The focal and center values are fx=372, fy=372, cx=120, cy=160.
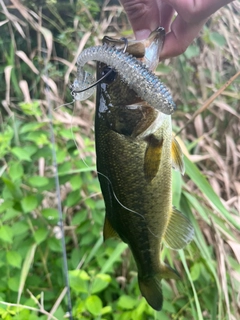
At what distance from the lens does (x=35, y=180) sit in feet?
4.60

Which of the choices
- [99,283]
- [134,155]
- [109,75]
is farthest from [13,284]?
[109,75]

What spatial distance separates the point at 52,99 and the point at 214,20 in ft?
3.11

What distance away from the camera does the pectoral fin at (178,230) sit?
3.20 feet

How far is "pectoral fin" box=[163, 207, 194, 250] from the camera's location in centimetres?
97

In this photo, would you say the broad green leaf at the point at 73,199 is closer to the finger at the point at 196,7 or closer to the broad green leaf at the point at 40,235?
the broad green leaf at the point at 40,235

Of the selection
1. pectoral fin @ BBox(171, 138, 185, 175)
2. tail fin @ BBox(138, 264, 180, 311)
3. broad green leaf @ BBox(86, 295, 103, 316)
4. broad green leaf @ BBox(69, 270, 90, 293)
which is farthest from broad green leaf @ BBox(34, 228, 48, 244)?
pectoral fin @ BBox(171, 138, 185, 175)

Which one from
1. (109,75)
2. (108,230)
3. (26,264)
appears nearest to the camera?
(109,75)

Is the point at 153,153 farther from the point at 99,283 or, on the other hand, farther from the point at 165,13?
the point at 99,283

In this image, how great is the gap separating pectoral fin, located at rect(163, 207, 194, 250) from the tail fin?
0.09 m

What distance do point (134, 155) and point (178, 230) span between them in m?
0.29

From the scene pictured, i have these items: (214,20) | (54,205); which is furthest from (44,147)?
(214,20)

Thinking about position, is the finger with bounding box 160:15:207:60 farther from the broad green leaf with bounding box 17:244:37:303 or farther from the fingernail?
the broad green leaf with bounding box 17:244:37:303

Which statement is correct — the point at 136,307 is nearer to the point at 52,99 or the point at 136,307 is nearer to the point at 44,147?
the point at 44,147

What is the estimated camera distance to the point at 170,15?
1087 mm
